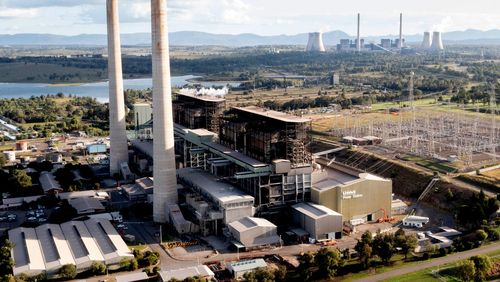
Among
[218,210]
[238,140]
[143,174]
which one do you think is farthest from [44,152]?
[218,210]

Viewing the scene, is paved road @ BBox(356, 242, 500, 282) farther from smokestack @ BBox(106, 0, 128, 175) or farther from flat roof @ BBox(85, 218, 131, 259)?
smokestack @ BBox(106, 0, 128, 175)

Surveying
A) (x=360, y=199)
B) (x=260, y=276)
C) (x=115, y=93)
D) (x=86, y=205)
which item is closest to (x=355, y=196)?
(x=360, y=199)

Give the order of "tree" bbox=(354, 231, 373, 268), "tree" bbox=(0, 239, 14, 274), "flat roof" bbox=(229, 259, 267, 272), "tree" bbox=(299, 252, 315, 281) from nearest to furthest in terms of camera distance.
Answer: "tree" bbox=(299, 252, 315, 281) → "flat roof" bbox=(229, 259, 267, 272) → "tree" bbox=(0, 239, 14, 274) → "tree" bbox=(354, 231, 373, 268)

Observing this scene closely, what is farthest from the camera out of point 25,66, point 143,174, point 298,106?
point 25,66

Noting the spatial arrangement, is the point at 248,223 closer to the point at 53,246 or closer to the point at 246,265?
the point at 246,265

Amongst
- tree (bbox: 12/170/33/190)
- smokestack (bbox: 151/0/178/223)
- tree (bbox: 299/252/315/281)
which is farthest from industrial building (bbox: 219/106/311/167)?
tree (bbox: 12/170/33/190)

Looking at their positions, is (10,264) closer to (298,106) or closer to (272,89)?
(298,106)
